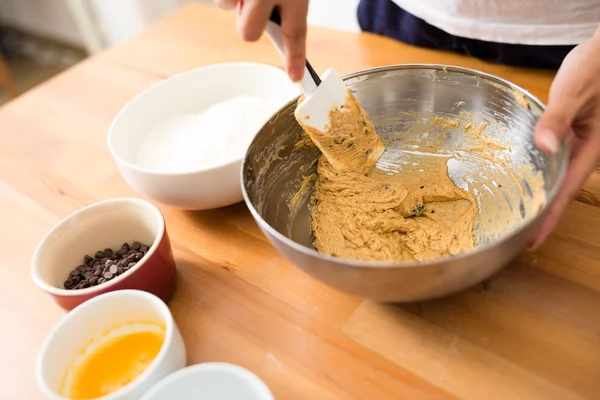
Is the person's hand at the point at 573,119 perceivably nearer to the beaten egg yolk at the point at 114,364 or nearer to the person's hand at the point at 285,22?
the person's hand at the point at 285,22

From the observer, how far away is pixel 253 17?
71cm

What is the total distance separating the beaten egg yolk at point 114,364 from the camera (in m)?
0.64

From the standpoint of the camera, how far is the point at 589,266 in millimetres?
704

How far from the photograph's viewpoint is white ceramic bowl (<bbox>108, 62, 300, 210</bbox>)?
0.82 m

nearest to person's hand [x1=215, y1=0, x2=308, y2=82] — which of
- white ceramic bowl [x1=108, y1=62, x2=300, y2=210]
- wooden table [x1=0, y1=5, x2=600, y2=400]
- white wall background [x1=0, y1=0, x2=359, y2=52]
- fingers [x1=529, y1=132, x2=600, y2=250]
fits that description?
white ceramic bowl [x1=108, y1=62, x2=300, y2=210]

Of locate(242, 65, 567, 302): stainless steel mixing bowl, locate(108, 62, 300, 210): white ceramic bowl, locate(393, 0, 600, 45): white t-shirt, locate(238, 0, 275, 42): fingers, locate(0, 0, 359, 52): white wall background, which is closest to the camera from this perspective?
locate(242, 65, 567, 302): stainless steel mixing bowl

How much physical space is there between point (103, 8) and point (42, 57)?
0.78 meters

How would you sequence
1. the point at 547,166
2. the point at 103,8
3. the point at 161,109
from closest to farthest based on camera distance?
the point at 547,166, the point at 161,109, the point at 103,8

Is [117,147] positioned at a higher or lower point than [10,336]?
higher

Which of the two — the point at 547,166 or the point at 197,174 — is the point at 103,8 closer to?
the point at 197,174

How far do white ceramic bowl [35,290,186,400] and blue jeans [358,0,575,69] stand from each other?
0.80 metres

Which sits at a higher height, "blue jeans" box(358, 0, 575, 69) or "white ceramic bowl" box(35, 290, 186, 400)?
"blue jeans" box(358, 0, 575, 69)

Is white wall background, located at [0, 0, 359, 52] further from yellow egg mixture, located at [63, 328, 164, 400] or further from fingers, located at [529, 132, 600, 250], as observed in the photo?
yellow egg mixture, located at [63, 328, 164, 400]

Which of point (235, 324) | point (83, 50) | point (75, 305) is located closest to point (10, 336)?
point (75, 305)
